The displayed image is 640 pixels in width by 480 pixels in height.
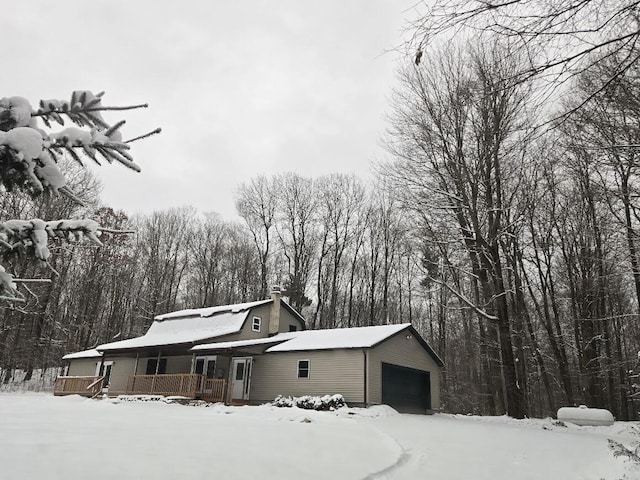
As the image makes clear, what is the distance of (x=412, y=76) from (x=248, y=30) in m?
13.0

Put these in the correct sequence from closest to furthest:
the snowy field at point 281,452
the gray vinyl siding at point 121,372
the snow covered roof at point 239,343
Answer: the snowy field at point 281,452, the snow covered roof at point 239,343, the gray vinyl siding at point 121,372

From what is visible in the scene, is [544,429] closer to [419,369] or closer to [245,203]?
[419,369]

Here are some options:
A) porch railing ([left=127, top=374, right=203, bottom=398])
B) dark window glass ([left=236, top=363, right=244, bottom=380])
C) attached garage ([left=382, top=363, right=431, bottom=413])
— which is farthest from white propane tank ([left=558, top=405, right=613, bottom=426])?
porch railing ([left=127, top=374, right=203, bottom=398])

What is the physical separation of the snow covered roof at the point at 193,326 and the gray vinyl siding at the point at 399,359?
301 inches

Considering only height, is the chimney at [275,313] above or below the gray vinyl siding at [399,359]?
above

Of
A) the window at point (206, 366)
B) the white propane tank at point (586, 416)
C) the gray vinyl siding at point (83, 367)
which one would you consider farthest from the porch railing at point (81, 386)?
the white propane tank at point (586, 416)

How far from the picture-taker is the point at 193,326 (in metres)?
25.0

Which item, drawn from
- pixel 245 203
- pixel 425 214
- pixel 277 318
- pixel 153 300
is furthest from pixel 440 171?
pixel 153 300

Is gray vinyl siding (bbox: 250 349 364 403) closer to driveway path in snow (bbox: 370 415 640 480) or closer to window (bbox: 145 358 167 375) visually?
driveway path in snow (bbox: 370 415 640 480)

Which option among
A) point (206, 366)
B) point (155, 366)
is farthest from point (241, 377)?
point (155, 366)

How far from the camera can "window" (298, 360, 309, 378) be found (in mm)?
19467

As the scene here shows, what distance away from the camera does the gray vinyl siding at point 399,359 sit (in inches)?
713

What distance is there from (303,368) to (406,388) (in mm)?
5165

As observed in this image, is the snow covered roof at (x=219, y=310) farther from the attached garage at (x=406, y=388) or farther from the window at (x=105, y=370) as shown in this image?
the attached garage at (x=406, y=388)
